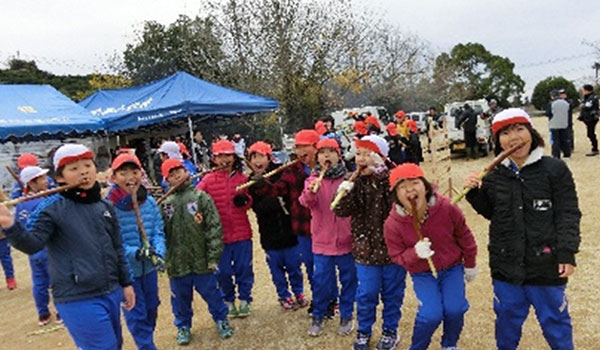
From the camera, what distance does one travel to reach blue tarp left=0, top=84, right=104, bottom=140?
942 cm

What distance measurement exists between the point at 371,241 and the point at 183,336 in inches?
78.1

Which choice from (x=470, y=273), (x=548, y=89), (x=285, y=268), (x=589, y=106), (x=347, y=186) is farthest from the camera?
(x=548, y=89)

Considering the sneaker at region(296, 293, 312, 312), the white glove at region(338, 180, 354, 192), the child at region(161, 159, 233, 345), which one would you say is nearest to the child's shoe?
the sneaker at region(296, 293, 312, 312)

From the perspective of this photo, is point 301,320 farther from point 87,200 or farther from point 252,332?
point 87,200

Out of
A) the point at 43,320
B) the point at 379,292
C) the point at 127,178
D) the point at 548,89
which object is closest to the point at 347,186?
the point at 379,292

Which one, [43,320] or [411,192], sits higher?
[411,192]

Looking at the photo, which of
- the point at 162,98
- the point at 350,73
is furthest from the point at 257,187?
the point at 350,73

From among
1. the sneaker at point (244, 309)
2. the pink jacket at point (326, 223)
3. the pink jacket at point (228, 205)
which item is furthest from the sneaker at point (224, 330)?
the pink jacket at point (326, 223)

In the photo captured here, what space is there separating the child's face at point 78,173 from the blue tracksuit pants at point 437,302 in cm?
208

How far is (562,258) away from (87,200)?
268 centimetres

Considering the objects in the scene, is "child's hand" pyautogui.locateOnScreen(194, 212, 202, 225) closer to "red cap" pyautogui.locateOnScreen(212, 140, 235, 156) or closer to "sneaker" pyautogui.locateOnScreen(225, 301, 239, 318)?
"red cap" pyautogui.locateOnScreen(212, 140, 235, 156)

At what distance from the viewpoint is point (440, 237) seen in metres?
2.97

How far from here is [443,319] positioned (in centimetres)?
299

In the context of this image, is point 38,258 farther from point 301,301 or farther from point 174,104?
point 174,104
